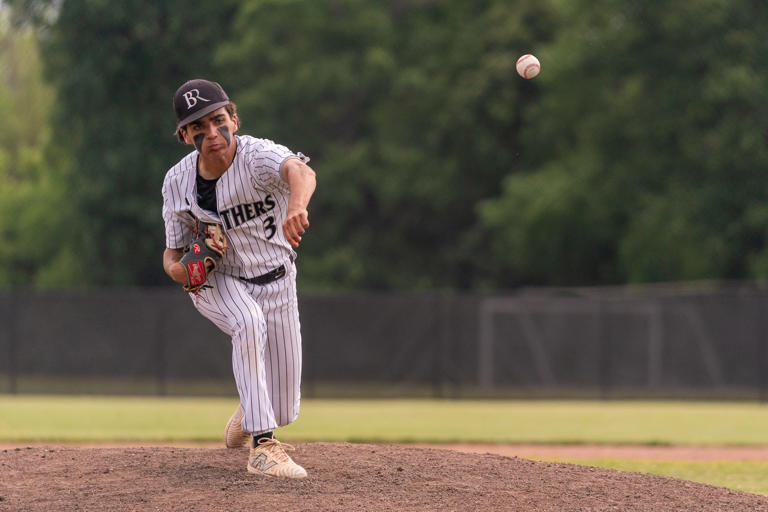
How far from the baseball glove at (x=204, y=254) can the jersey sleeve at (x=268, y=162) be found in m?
0.33

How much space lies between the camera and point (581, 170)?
1169 inches

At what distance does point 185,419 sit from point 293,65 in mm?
19094

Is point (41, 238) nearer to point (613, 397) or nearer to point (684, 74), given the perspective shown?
point (684, 74)

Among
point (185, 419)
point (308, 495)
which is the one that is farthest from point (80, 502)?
point (185, 419)

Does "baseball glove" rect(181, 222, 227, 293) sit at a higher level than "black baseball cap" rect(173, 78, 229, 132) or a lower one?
lower

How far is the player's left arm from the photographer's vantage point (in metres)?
5.02

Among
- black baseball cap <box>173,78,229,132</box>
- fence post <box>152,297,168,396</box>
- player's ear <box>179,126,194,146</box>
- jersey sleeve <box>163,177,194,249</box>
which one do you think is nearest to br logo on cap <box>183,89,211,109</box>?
black baseball cap <box>173,78,229,132</box>

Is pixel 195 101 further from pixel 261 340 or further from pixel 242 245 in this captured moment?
pixel 261 340

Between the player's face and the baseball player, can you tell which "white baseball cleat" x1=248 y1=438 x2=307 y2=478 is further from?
the player's face

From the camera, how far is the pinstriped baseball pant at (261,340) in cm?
561

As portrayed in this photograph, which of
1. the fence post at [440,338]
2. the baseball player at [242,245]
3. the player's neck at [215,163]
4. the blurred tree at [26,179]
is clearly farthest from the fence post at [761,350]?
the blurred tree at [26,179]

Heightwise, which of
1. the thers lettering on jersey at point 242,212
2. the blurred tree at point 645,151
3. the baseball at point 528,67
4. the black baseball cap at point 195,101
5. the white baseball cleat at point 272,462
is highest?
the blurred tree at point 645,151

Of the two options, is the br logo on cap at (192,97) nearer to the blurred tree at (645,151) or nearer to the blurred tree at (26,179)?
the blurred tree at (645,151)

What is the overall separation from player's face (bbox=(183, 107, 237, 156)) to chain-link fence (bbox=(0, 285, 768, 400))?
1437 centimetres
